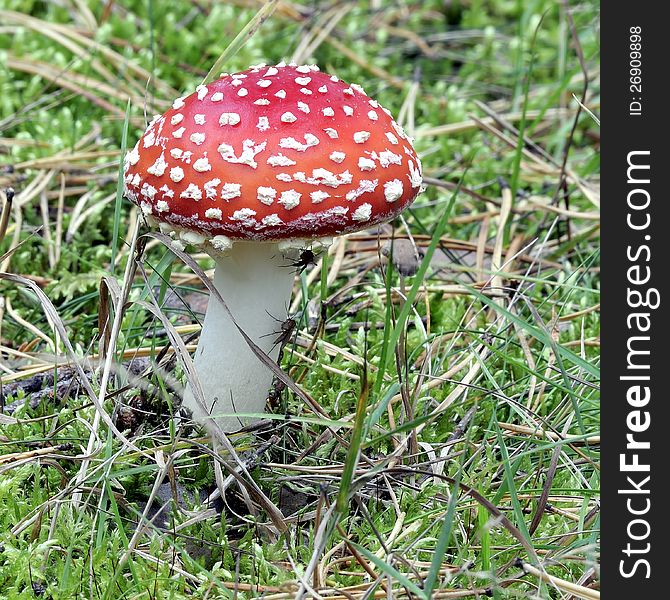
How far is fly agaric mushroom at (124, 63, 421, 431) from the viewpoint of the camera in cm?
198

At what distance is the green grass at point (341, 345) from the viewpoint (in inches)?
79.1

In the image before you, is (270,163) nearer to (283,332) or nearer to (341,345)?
(283,332)

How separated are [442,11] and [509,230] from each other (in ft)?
9.22

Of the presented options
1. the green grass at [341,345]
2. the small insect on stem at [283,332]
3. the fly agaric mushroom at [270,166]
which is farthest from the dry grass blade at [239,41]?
the small insect on stem at [283,332]

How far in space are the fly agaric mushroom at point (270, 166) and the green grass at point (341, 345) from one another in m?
0.21

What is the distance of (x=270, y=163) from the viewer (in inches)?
77.9

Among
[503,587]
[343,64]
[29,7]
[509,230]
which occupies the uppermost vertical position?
[29,7]

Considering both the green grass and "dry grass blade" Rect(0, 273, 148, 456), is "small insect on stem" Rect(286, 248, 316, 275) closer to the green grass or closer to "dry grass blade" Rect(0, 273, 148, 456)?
the green grass

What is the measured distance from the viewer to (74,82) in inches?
172

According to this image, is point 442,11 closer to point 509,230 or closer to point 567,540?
point 509,230

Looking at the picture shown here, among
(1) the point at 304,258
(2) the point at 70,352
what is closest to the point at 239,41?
(1) the point at 304,258

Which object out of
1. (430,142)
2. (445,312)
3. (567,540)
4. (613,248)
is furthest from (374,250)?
(567,540)

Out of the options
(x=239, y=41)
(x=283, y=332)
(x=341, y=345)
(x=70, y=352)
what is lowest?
(x=341, y=345)

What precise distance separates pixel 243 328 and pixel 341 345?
29.2 inches
